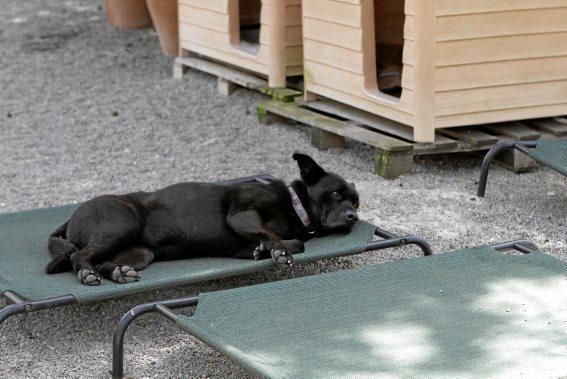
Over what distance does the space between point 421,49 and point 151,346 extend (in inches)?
104

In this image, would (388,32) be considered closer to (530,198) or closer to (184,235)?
(530,198)

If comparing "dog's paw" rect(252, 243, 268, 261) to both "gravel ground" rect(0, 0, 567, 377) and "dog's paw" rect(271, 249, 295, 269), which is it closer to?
"dog's paw" rect(271, 249, 295, 269)

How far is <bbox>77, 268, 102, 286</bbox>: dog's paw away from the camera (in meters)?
3.77

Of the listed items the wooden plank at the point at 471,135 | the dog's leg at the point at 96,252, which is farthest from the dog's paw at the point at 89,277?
the wooden plank at the point at 471,135

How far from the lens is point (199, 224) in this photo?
414 centimetres

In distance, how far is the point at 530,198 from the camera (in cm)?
559

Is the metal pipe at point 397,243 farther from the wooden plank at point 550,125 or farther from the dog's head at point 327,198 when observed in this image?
the wooden plank at point 550,125

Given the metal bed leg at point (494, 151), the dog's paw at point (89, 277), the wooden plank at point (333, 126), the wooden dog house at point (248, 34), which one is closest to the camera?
the dog's paw at point (89, 277)

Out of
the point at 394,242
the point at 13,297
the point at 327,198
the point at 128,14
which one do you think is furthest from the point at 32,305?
the point at 128,14

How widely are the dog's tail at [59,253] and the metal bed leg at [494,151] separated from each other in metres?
2.38

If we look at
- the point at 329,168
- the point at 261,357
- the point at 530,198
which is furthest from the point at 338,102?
the point at 261,357

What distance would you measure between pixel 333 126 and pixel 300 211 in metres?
2.18

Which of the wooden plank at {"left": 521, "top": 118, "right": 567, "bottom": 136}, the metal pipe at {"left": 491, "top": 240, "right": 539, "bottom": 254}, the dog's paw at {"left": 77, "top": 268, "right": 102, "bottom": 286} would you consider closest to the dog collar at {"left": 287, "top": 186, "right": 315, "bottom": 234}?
the metal pipe at {"left": 491, "top": 240, "right": 539, "bottom": 254}

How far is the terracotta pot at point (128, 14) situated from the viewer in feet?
33.7
